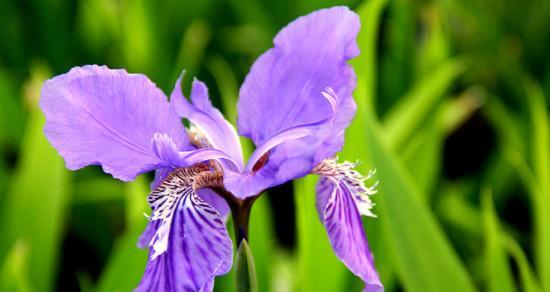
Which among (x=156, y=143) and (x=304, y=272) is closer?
(x=156, y=143)

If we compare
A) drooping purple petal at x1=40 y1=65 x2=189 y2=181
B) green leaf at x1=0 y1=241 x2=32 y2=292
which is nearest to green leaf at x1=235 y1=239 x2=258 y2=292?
drooping purple petal at x1=40 y1=65 x2=189 y2=181

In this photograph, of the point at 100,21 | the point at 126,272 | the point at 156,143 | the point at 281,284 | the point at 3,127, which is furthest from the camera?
the point at 100,21

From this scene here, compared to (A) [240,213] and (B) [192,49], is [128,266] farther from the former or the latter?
(B) [192,49]

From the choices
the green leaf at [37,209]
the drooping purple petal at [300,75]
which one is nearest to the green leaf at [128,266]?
the green leaf at [37,209]

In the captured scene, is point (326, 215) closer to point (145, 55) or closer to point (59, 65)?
point (145, 55)

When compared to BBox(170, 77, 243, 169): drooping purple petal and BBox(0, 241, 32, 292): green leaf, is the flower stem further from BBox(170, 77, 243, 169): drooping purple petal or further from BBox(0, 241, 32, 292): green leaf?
BBox(0, 241, 32, 292): green leaf

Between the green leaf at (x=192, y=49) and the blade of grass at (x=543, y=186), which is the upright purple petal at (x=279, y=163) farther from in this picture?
the green leaf at (x=192, y=49)

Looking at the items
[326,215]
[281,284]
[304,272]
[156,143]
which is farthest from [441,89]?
[156,143]
